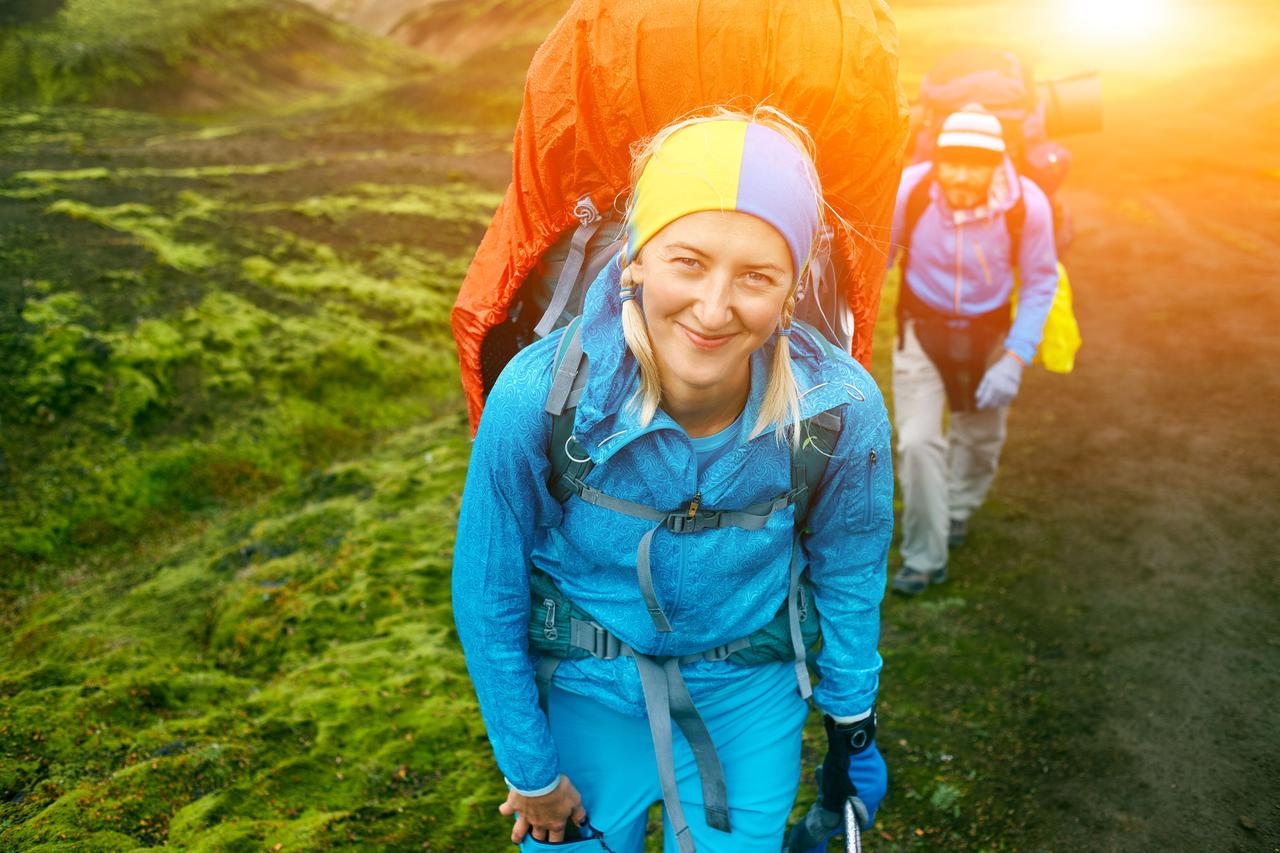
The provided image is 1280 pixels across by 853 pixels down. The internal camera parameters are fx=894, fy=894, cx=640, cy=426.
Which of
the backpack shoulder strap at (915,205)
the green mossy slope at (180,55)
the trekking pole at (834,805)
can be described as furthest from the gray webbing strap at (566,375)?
the green mossy slope at (180,55)

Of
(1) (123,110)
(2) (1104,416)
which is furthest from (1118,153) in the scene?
(1) (123,110)

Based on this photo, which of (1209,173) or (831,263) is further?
(1209,173)

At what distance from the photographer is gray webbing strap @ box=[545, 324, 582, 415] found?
205cm

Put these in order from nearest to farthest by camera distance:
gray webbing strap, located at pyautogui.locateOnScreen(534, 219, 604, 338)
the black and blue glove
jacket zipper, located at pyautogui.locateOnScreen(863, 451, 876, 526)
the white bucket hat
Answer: jacket zipper, located at pyautogui.locateOnScreen(863, 451, 876, 526), gray webbing strap, located at pyautogui.locateOnScreen(534, 219, 604, 338), the black and blue glove, the white bucket hat

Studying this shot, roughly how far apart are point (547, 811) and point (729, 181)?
5.37ft

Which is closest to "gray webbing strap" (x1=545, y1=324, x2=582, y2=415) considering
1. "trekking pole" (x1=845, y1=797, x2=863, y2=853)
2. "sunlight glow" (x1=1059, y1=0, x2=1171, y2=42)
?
"trekking pole" (x1=845, y1=797, x2=863, y2=853)

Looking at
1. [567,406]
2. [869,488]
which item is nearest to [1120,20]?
[869,488]

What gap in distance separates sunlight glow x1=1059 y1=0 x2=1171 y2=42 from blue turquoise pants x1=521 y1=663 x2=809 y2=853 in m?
32.1

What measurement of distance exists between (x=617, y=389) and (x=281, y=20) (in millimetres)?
42832

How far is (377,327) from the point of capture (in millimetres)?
10602

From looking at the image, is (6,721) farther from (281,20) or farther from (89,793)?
(281,20)

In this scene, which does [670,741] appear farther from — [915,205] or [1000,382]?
[915,205]

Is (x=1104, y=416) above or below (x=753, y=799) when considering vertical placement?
below

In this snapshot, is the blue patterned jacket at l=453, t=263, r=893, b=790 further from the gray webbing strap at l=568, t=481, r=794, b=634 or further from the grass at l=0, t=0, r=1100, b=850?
the grass at l=0, t=0, r=1100, b=850
